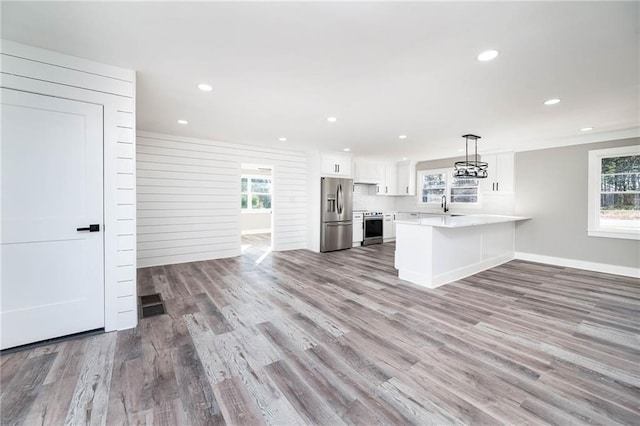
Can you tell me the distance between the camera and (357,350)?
2.24 m

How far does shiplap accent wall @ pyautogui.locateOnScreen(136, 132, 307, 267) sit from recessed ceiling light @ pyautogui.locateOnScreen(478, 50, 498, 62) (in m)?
4.76

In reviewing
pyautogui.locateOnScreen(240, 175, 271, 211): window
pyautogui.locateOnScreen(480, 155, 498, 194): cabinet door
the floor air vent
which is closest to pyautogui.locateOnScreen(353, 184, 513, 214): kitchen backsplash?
pyautogui.locateOnScreen(480, 155, 498, 194): cabinet door

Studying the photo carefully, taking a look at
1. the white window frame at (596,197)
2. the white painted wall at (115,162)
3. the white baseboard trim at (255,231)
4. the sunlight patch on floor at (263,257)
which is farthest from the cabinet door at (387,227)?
the white painted wall at (115,162)

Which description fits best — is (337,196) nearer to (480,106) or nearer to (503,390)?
(480,106)

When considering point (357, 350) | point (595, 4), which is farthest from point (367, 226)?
point (595, 4)

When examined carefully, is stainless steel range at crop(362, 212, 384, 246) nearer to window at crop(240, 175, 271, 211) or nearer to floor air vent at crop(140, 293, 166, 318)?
window at crop(240, 175, 271, 211)

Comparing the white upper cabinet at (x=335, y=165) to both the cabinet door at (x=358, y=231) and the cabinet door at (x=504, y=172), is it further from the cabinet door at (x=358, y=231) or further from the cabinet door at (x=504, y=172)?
the cabinet door at (x=504, y=172)

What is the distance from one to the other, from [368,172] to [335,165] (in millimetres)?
1323

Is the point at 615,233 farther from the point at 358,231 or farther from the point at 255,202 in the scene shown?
the point at 255,202

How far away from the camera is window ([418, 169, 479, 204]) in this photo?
6.58 metres

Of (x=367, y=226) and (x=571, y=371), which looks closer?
(x=571, y=371)

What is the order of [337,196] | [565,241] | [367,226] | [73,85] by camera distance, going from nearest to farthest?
1. [73,85]
2. [565,241]
3. [337,196]
4. [367,226]

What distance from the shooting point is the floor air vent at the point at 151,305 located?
2.94 m

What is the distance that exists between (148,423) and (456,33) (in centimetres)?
326
